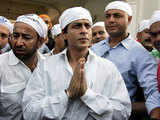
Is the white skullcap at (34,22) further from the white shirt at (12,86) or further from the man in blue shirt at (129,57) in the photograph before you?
the man in blue shirt at (129,57)

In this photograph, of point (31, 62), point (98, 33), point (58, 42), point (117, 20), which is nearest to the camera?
point (31, 62)

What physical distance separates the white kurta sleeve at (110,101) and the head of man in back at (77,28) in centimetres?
37

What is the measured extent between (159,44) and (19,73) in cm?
140

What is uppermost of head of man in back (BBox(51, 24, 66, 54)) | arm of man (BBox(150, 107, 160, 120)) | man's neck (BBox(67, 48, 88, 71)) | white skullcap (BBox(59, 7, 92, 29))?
white skullcap (BBox(59, 7, 92, 29))

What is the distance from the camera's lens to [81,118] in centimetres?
205

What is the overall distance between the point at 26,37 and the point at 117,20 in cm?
117

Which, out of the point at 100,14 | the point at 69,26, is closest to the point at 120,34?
the point at 69,26

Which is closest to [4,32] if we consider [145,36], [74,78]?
[74,78]

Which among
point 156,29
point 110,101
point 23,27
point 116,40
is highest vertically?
point 23,27

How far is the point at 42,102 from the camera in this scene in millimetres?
2045

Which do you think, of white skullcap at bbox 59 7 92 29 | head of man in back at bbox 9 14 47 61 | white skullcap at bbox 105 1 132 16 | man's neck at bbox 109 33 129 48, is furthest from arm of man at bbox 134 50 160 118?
head of man in back at bbox 9 14 47 61

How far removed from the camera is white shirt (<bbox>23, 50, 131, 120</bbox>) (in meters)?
2.01

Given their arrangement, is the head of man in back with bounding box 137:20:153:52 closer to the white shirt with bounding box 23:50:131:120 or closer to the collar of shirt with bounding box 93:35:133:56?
the collar of shirt with bounding box 93:35:133:56

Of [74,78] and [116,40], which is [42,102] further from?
[116,40]
